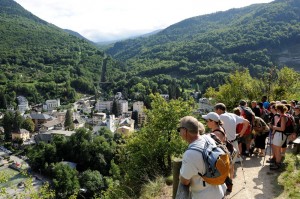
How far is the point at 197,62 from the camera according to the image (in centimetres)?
13762

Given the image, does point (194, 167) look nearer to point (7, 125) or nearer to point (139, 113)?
point (7, 125)

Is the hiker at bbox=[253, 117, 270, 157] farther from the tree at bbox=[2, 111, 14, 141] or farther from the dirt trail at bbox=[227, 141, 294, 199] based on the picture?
the tree at bbox=[2, 111, 14, 141]

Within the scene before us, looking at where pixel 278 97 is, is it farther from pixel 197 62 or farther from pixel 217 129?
pixel 197 62

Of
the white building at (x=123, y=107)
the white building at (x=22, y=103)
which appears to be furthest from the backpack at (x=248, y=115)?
the white building at (x=22, y=103)

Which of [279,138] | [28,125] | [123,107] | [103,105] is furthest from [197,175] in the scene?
[103,105]

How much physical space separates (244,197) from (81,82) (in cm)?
11812

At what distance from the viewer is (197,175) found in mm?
3455

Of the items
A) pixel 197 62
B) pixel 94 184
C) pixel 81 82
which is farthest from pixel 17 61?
pixel 94 184

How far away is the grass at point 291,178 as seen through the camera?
614 centimetres

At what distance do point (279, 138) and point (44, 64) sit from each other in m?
147

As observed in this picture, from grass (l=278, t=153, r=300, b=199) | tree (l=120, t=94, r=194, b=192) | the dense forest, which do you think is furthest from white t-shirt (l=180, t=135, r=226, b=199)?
the dense forest

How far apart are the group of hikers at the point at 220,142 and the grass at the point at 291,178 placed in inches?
10.7

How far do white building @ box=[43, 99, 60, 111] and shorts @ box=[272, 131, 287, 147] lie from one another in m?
96.0

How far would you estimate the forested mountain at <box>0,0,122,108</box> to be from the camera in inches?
4317
